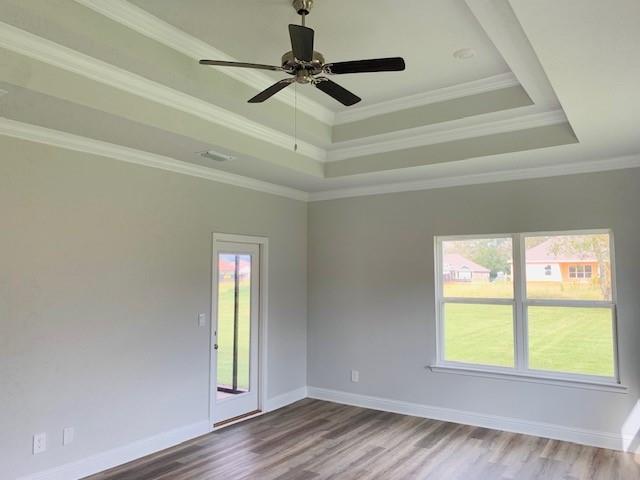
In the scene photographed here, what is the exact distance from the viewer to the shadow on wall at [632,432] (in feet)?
13.7

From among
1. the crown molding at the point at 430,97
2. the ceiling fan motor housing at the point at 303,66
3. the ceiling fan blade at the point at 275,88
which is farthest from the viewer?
the crown molding at the point at 430,97

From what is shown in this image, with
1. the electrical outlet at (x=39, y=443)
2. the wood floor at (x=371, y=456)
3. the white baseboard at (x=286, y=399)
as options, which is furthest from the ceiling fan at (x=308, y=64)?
the white baseboard at (x=286, y=399)

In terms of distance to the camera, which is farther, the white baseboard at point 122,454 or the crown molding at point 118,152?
the white baseboard at point 122,454

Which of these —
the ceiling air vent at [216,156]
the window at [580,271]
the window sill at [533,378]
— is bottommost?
the window sill at [533,378]

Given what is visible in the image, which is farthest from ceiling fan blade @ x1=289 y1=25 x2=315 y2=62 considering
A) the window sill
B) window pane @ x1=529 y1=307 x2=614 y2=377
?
the window sill

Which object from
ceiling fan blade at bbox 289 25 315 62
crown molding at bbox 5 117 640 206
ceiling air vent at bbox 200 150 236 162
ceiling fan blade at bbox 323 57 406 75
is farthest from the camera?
ceiling air vent at bbox 200 150 236 162

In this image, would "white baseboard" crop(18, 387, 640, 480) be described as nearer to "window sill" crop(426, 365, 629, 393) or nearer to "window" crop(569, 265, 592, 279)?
"window sill" crop(426, 365, 629, 393)

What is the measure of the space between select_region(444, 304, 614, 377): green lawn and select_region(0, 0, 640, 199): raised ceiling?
1443 mm

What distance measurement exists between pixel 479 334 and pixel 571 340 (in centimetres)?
89

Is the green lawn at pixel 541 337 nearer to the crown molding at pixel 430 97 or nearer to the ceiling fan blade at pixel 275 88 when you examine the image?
the crown molding at pixel 430 97

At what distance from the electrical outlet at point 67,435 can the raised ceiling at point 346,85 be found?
86.7 inches

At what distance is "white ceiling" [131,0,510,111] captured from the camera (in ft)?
9.39

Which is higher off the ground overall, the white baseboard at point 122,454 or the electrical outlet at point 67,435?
the electrical outlet at point 67,435

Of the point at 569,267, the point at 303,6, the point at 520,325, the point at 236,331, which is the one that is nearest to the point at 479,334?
the point at 520,325
